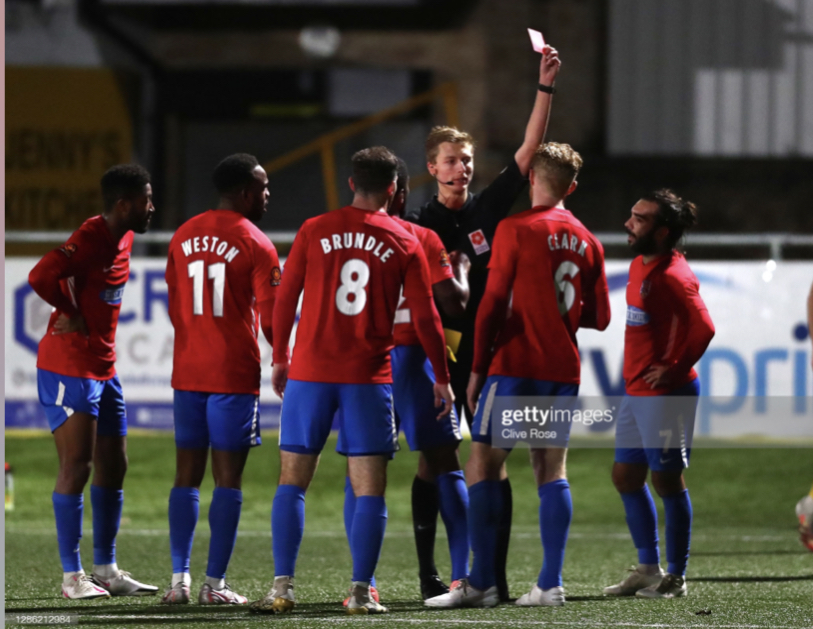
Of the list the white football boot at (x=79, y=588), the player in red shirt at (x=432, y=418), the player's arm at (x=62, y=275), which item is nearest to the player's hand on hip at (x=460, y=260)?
the player in red shirt at (x=432, y=418)

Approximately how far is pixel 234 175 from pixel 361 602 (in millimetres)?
1926

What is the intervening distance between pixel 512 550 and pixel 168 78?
10.4 meters

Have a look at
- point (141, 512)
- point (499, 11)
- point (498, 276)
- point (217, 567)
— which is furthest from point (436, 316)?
point (499, 11)

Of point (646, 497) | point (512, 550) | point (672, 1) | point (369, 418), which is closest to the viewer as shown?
point (369, 418)

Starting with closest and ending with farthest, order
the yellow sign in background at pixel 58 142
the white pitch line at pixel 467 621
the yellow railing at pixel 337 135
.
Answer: the white pitch line at pixel 467 621, the yellow sign in background at pixel 58 142, the yellow railing at pixel 337 135

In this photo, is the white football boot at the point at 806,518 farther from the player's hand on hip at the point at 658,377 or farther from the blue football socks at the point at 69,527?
the blue football socks at the point at 69,527

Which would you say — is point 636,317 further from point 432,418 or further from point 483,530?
point 483,530

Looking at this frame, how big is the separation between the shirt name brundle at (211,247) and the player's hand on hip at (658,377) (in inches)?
76.7

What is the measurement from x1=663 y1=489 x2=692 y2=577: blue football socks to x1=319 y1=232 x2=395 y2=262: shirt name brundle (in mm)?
1839

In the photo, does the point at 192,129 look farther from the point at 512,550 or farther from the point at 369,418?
the point at 369,418

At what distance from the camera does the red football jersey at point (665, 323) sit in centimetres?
592

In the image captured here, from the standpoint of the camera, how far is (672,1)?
1644 cm

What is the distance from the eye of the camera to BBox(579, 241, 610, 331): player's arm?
5664 mm

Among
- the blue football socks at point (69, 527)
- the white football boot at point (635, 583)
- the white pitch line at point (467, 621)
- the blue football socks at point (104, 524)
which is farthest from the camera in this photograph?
the blue football socks at point (104, 524)
